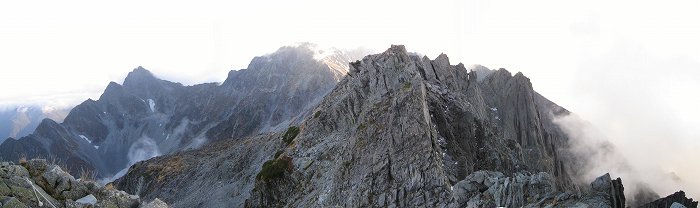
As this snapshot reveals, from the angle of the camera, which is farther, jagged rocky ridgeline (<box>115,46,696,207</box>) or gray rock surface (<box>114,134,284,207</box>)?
gray rock surface (<box>114,134,284,207</box>)

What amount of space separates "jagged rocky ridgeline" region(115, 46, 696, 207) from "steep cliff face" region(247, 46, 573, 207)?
11cm

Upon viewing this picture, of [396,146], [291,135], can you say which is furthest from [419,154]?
[291,135]

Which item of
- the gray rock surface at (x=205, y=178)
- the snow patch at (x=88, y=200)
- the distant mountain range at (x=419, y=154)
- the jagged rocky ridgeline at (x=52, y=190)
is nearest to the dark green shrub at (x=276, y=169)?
the distant mountain range at (x=419, y=154)

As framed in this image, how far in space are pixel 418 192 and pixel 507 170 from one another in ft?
40.0

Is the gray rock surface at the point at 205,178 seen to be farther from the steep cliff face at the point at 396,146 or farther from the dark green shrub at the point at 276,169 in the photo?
the steep cliff face at the point at 396,146

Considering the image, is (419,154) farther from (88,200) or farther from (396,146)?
(88,200)

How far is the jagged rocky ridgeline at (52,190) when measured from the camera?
1667cm

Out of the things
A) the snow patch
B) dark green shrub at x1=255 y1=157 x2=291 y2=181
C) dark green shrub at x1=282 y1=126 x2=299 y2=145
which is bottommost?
the snow patch

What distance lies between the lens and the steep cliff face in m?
37.8

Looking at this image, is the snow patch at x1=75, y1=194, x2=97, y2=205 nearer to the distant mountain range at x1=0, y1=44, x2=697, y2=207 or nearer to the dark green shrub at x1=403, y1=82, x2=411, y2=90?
the distant mountain range at x1=0, y1=44, x2=697, y2=207

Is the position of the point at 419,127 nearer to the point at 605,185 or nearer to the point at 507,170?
the point at 507,170

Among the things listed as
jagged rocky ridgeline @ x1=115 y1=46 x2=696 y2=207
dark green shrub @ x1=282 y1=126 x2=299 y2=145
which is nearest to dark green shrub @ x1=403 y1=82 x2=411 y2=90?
jagged rocky ridgeline @ x1=115 y1=46 x2=696 y2=207

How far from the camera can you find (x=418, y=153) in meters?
38.7

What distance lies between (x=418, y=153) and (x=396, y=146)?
10.0ft
